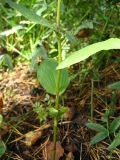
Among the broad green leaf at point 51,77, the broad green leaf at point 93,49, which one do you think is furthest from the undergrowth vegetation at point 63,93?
the broad green leaf at point 93,49

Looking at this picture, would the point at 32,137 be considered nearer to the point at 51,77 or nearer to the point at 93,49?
the point at 51,77

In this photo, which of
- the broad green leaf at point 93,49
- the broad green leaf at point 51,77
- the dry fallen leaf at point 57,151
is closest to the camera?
the broad green leaf at point 93,49

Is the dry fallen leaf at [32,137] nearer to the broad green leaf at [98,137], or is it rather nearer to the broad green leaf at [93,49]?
the broad green leaf at [98,137]

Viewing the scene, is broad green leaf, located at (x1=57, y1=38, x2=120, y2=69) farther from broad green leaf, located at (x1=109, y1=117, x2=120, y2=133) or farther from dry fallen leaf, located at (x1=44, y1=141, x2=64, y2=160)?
dry fallen leaf, located at (x1=44, y1=141, x2=64, y2=160)

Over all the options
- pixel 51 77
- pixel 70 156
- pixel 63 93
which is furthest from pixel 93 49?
pixel 63 93

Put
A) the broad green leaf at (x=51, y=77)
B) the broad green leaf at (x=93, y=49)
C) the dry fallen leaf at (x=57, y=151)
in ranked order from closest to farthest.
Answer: the broad green leaf at (x=93, y=49) < the broad green leaf at (x=51, y=77) < the dry fallen leaf at (x=57, y=151)

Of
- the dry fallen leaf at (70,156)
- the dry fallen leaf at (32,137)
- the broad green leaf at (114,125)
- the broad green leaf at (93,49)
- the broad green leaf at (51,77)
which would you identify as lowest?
the dry fallen leaf at (70,156)

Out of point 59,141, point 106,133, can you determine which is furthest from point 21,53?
point 106,133
